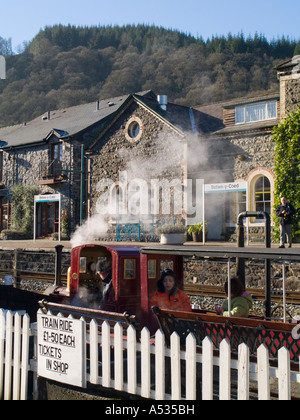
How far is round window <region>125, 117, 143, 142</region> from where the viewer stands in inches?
947

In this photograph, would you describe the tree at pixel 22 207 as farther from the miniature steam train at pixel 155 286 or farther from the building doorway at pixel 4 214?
the miniature steam train at pixel 155 286

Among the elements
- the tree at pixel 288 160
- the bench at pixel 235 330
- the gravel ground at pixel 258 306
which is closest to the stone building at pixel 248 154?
the tree at pixel 288 160

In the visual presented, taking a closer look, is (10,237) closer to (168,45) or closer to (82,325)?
(82,325)

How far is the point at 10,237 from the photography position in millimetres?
29219

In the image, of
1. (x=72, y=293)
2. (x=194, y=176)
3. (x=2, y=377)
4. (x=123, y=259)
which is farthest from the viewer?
(x=194, y=176)

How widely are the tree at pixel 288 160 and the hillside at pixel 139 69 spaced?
128 ft

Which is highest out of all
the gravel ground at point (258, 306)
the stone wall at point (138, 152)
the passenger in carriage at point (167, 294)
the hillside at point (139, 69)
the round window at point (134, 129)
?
the hillside at point (139, 69)

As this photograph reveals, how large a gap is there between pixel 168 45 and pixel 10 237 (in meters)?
69.5

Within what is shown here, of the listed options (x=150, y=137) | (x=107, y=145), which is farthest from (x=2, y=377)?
(x=107, y=145)

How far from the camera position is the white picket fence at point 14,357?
5.85 m

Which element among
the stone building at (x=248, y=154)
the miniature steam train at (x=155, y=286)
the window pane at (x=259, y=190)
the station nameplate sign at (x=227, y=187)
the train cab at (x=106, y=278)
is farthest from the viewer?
the window pane at (x=259, y=190)

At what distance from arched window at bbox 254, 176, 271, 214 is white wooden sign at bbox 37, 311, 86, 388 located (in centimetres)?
1552

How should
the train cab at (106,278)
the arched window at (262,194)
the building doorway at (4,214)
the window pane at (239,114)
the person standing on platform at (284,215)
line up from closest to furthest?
the train cab at (106,278), the person standing on platform at (284,215), the arched window at (262,194), the window pane at (239,114), the building doorway at (4,214)

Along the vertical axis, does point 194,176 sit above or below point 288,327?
above
